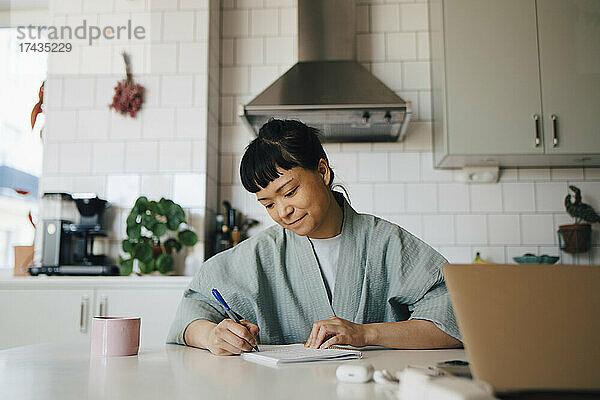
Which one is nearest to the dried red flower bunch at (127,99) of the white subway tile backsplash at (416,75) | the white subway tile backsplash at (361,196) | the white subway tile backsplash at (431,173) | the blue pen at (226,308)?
the white subway tile backsplash at (361,196)

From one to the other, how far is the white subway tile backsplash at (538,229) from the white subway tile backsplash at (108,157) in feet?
7.31

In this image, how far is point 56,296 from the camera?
277cm

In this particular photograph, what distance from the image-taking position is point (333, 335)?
50.2 inches

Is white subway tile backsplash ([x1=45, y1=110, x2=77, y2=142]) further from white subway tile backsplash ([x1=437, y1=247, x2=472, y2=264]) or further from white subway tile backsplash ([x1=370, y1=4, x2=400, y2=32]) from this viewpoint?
white subway tile backsplash ([x1=437, y1=247, x2=472, y2=264])

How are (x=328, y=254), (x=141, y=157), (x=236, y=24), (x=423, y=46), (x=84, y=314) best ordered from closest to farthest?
(x=328, y=254) < (x=84, y=314) < (x=141, y=157) < (x=423, y=46) < (x=236, y=24)

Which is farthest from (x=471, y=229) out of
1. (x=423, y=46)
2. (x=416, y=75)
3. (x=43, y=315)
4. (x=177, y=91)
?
(x=43, y=315)

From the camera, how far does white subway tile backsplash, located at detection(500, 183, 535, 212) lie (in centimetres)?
323

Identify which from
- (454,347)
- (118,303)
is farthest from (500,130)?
(118,303)

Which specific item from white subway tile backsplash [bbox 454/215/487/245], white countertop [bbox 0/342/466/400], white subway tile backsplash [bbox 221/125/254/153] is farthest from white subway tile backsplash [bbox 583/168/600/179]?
white countertop [bbox 0/342/466/400]

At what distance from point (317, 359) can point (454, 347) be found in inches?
18.3

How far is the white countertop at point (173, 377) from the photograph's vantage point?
30.3 inches

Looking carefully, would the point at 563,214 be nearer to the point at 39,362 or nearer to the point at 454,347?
the point at 454,347

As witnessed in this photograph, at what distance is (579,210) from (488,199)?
0.46 metres

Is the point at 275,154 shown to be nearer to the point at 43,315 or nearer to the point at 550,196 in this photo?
the point at 43,315
